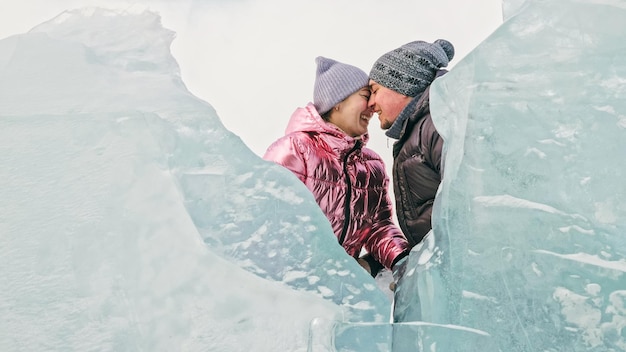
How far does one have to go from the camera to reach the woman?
2.34 meters

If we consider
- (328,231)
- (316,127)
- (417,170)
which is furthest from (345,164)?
(328,231)

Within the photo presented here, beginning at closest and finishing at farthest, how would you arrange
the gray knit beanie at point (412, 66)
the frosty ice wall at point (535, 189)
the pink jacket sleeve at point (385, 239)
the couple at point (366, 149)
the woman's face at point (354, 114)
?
the frosty ice wall at point (535, 189) < the couple at point (366, 149) < the gray knit beanie at point (412, 66) < the pink jacket sleeve at point (385, 239) < the woman's face at point (354, 114)

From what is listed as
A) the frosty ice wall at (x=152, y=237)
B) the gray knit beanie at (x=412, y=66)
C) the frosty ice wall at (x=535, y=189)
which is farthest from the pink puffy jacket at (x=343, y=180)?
the frosty ice wall at (x=535, y=189)

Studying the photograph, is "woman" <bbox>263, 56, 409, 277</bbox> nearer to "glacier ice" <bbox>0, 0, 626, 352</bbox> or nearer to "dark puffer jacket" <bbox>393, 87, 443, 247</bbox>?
"dark puffer jacket" <bbox>393, 87, 443, 247</bbox>

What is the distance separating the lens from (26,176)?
1488 mm

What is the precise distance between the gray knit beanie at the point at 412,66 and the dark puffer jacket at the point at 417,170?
202mm

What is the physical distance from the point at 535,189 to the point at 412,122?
0.76 m

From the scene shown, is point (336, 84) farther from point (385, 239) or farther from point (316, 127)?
point (385, 239)

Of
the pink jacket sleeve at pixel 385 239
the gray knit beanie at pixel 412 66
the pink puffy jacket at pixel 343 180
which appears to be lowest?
the pink jacket sleeve at pixel 385 239

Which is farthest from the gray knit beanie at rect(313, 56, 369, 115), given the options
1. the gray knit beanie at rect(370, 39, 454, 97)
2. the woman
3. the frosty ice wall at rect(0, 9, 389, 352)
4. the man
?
the frosty ice wall at rect(0, 9, 389, 352)

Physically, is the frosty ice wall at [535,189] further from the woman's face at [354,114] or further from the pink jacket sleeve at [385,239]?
the woman's face at [354,114]

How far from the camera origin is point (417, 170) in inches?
78.1

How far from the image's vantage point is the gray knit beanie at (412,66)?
229cm

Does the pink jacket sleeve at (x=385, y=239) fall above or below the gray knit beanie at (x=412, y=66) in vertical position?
below
